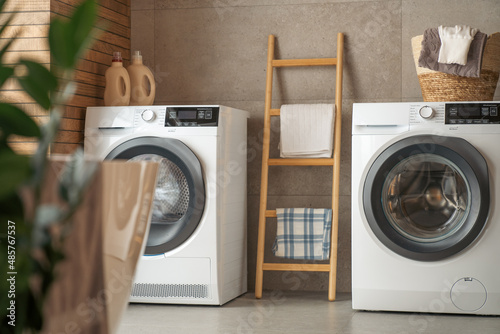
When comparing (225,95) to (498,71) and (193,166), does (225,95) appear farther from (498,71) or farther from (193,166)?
(498,71)

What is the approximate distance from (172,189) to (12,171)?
2.65m

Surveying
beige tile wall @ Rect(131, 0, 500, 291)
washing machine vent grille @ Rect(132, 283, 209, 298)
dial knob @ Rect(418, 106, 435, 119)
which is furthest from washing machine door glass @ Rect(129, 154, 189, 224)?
dial knob @ Rect(418, 106, 435, 119)

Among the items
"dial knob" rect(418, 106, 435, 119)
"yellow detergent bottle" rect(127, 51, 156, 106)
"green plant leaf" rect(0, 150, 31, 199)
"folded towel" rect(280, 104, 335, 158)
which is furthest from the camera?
"yellow detergent bottle" rect(127, 51, 156, 106)

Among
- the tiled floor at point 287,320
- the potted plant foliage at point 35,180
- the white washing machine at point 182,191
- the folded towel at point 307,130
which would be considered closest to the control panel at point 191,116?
the white washing machine at point 182,191

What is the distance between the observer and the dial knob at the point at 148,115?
9.40ft

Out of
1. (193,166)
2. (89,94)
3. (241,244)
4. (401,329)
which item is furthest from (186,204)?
(401,329)

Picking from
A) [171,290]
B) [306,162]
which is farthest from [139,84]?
[171,290]

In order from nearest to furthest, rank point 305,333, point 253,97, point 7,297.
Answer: point 7,297 < point 305,333 < point 253,97

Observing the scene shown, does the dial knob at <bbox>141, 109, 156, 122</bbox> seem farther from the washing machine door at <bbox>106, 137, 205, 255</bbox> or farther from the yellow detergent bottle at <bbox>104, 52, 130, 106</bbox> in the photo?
the yellow detergent bottle at <bbox>104, 52, 130, 106</bbox>

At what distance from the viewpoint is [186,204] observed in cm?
281

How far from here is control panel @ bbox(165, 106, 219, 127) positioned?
2.81 m

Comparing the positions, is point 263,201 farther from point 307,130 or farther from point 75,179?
point 75,179

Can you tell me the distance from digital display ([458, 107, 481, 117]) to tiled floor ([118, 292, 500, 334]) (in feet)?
2.83

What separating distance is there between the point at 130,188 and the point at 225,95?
10.3 ft
